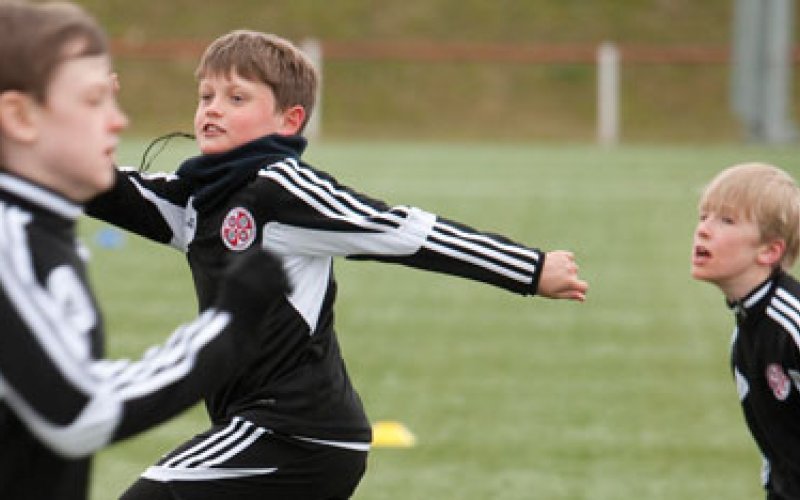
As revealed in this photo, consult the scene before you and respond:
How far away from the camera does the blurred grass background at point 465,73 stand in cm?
3014

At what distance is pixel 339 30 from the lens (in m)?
33.0

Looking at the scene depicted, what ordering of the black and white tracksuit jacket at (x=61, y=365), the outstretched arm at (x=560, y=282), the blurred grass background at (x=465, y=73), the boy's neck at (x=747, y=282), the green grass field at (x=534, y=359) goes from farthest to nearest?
the blurred grass background at (x=465, y=73)
the green grass field at (x=534, y=359)
the boy's neck at (x=747, y=282)
the outstretched arm at (x=560, y=282)
the black and white tracksuit jacket at (x=61, y=365)

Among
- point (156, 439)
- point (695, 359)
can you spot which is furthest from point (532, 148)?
point (156, 439)

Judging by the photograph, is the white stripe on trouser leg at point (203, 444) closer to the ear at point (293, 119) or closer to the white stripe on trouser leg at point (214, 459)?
the white stripe on trouser leg at point (214, 459)

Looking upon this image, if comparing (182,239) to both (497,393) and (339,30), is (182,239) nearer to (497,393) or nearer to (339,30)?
(497,393)

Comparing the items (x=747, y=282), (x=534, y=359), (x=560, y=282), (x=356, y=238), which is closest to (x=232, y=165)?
(x=356, y=238)

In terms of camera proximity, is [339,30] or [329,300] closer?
[329,300]

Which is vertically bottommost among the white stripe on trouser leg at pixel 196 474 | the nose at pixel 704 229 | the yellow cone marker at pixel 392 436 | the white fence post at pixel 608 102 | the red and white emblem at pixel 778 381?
the yellow cone marker at pixel 392 436

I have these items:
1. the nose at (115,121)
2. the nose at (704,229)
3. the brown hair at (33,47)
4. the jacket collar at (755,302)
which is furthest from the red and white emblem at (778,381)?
the brown hair at (33,47)

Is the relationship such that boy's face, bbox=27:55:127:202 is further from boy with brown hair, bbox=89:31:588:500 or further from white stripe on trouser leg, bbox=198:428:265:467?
white stripe on trouser leg, bbox=198:428:265:467

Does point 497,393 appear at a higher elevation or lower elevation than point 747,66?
lower

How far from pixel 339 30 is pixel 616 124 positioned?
6492 mm

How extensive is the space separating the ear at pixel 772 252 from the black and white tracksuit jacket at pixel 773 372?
1.4 inches

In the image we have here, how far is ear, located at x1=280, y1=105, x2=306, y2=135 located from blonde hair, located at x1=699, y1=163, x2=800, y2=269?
3.88 ft
